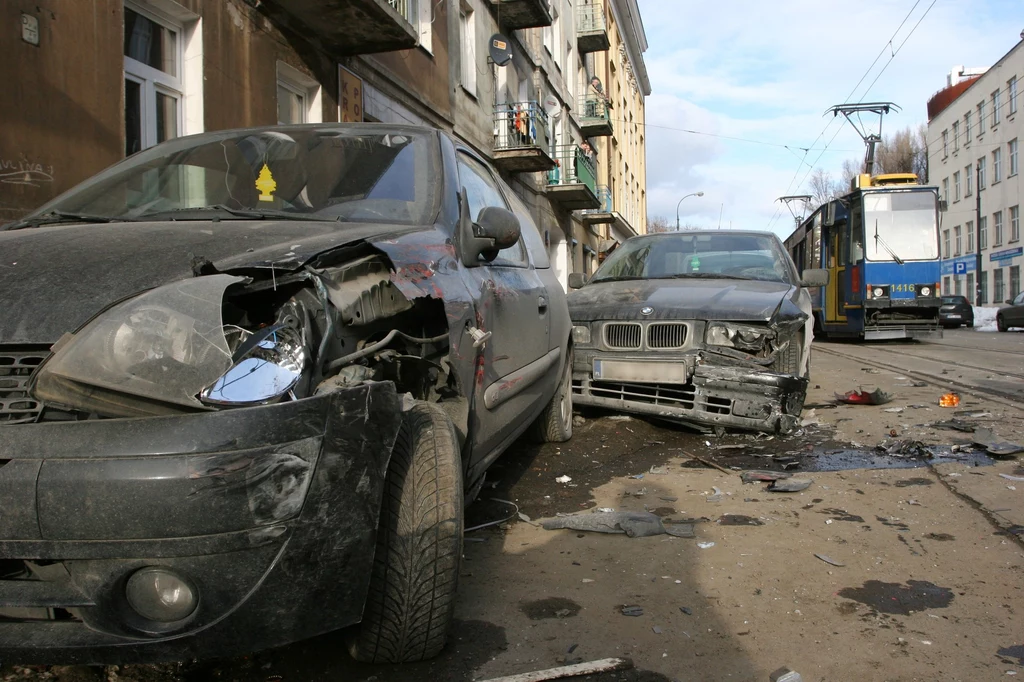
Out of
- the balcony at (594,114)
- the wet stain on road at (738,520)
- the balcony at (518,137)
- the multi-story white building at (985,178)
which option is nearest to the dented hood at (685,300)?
the wet stain on road at (738,520)

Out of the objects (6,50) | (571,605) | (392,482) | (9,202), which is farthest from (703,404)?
(6,50)

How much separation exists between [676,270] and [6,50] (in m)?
5.70

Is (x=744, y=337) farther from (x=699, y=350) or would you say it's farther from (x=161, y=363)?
(x=161, y=363)

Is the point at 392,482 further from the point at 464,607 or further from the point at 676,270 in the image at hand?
the point at 676,270

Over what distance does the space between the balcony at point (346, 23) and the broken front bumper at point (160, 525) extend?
924 centimetres

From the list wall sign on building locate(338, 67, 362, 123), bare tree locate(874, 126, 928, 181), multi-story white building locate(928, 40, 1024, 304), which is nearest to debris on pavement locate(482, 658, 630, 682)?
wall sign on building locate(338, 67, 362, 123)

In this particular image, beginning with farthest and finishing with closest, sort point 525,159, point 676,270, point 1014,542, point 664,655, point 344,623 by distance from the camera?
point 525,159
point 676,270
point 1014,542
point 664,655
point 344,623

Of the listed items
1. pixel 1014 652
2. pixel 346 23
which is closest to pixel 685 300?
pixel 1014 652

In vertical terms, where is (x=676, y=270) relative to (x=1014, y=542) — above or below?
above

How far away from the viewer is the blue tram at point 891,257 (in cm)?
1555

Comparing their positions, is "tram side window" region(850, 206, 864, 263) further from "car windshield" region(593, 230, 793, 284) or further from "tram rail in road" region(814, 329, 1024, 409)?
"car windshield" region(593, 230, 793, 284)

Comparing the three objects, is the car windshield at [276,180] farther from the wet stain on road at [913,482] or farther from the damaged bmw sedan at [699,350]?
the wet stain on road at [913,482]

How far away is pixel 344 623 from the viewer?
1.78 meters

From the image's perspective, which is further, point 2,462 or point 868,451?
point 868,451
